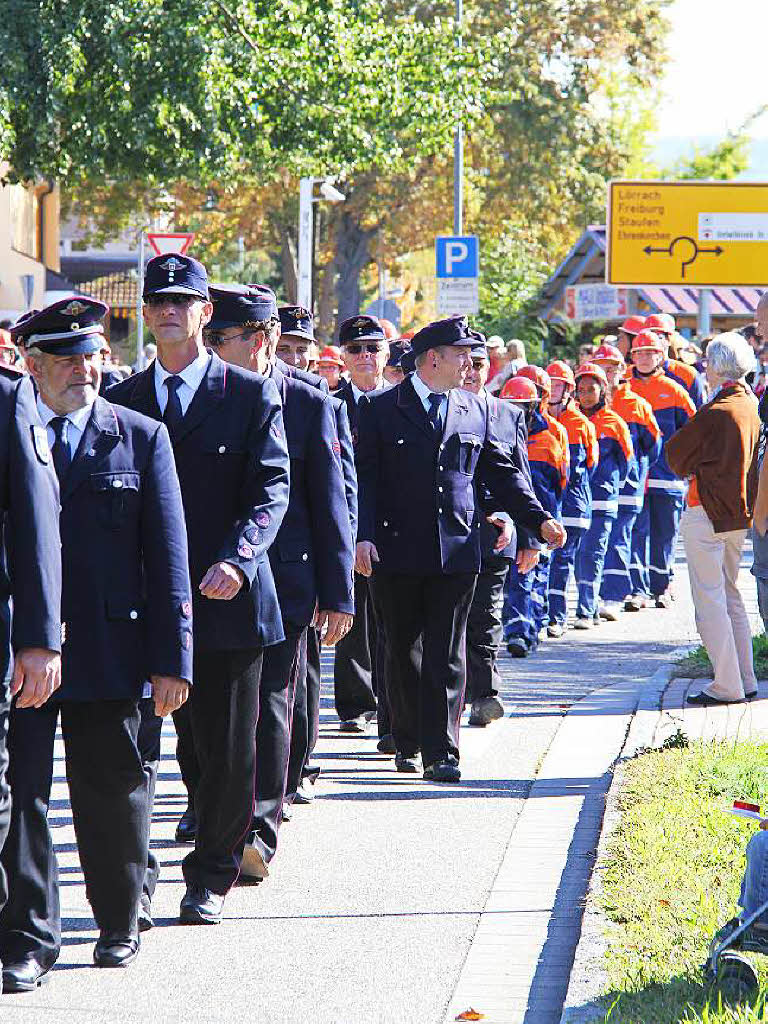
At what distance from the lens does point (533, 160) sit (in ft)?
139

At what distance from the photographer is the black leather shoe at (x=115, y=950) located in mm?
5578

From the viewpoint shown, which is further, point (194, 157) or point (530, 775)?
point (194, 157)

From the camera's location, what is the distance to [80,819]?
5543 mm

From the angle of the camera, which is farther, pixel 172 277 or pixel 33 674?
pixel 172 277

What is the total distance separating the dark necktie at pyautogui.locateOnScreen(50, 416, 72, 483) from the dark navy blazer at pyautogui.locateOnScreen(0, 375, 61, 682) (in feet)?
1.76

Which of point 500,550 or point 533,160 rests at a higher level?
point 533,160

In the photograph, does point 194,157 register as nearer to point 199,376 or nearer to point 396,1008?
point 199,376

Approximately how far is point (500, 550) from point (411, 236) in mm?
33983

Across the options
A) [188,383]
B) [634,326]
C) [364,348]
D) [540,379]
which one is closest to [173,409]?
[188,383]

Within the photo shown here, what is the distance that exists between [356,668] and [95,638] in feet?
15.5

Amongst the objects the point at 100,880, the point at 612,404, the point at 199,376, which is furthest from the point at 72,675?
the point at 612,404

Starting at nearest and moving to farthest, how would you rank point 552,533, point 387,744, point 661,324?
1. point 552,533
2. point 387,744
3. point 661,324

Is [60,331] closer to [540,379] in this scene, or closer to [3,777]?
[3,777]

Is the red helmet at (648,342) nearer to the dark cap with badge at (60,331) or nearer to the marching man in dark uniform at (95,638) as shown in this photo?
the marching man in dark uniform at (95,638)
